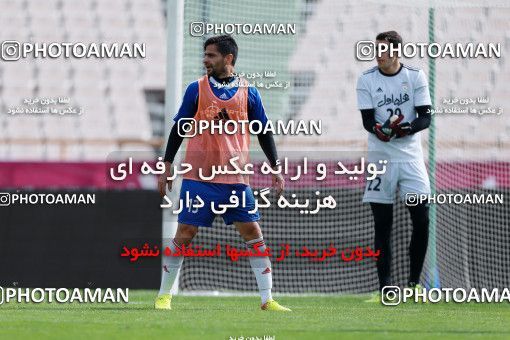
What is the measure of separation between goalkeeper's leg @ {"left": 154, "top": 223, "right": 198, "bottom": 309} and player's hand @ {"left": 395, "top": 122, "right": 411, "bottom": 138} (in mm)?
1763

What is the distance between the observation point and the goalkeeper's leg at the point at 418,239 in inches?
312

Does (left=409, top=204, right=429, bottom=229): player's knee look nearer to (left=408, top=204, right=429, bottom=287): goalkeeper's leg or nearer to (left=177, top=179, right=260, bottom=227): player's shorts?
(left=408, top=204, right=429, bottom=287): goalkeeper's leg

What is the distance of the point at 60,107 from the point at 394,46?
8686 mm

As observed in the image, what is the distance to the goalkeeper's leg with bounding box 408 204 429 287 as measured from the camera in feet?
26.0

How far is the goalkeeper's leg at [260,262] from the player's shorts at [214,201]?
65 mm

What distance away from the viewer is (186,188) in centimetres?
702

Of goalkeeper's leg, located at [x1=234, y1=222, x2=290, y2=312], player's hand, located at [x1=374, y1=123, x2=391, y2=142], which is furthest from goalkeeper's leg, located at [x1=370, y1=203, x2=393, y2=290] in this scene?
goalkeeper's leg, located at [x1=234, y1=222, x2=290, y2=312]

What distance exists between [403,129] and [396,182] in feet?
1.48

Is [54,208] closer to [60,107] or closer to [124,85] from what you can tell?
[60,107]

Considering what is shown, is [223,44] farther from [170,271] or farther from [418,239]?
[418,239]

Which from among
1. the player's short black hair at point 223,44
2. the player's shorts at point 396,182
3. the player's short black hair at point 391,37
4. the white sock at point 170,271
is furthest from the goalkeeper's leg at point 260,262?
the player's short black hair at point 391,37

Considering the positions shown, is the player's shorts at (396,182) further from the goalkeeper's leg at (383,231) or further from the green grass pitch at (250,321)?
the green grass pitch at (250,321)

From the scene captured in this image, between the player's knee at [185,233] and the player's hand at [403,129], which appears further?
the player's hand at [403,129]

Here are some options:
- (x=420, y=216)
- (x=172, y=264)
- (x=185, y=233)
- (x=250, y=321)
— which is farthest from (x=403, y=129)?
(x=250, y=321)
